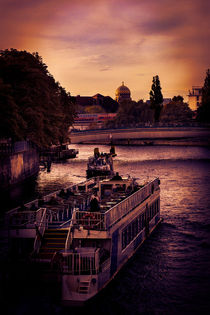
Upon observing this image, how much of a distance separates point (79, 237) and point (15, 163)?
144ft

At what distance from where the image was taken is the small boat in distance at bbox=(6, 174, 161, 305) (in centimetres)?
Result: 2369

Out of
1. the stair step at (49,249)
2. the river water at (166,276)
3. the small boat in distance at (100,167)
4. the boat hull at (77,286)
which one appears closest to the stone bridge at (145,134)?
the small boat in distance at (100,167)

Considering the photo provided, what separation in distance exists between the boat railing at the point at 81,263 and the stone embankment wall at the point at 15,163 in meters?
38.5

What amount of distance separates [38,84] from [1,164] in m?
16.9

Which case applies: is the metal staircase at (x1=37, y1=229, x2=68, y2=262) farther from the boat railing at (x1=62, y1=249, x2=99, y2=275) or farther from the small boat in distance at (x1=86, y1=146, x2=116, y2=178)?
the small boat in distance at (x1=86, y1=146, x2=116, y2=178)

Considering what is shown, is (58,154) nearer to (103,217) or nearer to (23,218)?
(23,218)

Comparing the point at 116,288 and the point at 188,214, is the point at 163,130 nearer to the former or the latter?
the point at 188,214

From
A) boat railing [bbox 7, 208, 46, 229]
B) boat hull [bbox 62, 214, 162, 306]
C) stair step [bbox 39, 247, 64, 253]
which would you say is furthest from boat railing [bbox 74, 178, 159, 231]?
boat railing [bbox 7, 208, 46, 229]

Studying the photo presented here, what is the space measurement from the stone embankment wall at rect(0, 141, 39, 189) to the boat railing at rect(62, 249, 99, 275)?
1514 inches

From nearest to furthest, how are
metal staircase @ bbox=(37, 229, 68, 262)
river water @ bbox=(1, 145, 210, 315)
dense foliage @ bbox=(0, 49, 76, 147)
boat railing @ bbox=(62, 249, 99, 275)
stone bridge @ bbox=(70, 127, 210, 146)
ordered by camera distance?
boat railing @ bbox=(62, 249, 99, 275)
river water @ bbox=(1, 145, 210, 315)
metal staircase @ bbox=(37, 229, 68, 262)
dense foliage @ bbox=(0, 49, 76, 147)
stone bridge @ bbox=(70, 127, 210, 146)

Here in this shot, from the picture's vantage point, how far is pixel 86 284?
23.5 metres

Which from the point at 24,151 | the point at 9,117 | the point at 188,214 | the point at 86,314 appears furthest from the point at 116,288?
the point at 24,151

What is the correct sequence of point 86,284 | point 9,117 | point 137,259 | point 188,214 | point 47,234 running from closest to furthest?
point 86,284 < point 47,234 < point 137,259 < point 188,214 < point 9,117

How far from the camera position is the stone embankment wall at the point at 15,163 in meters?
62.2
